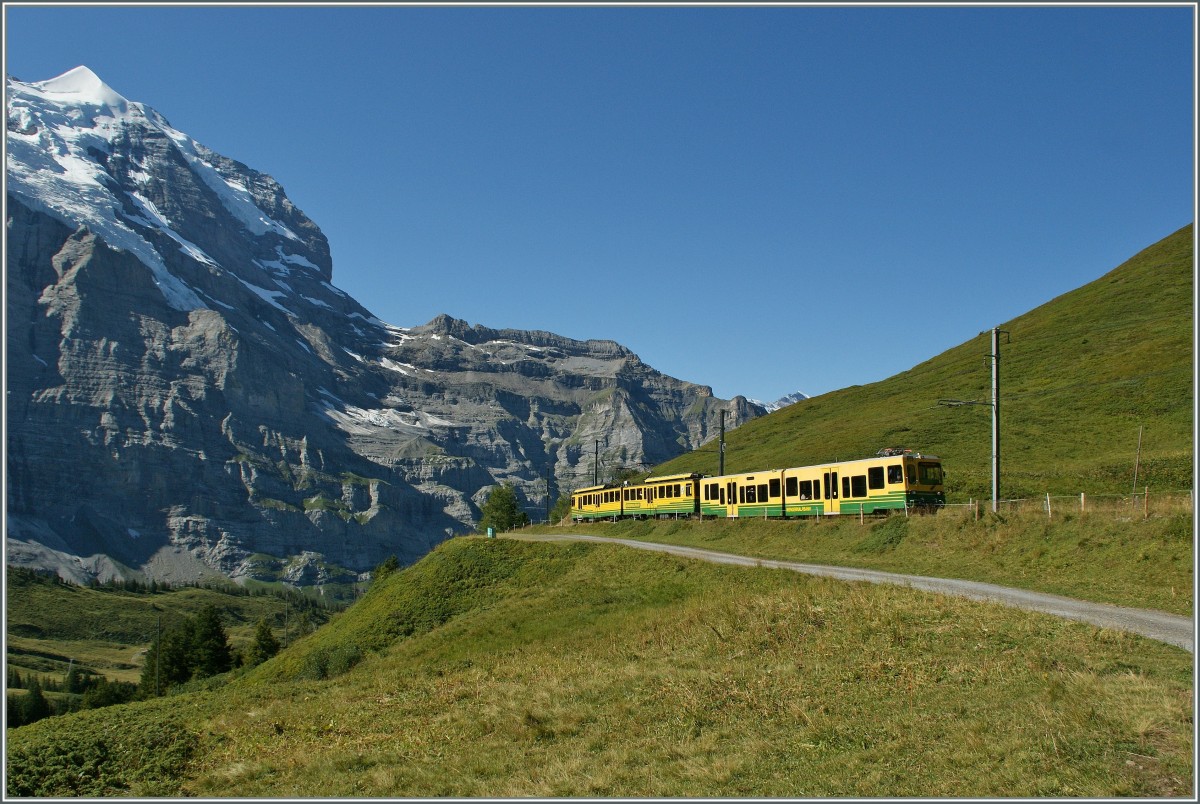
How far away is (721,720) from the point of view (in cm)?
1563

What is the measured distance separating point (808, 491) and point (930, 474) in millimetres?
8289

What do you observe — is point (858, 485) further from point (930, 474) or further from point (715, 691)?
point (715, 691)

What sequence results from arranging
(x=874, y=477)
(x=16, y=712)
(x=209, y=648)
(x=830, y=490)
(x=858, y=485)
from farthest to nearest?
(x=16, y=712)
(x=209, y=648)
(x=830, y=490)
(x=858, y=485)
(x=874, y=477)

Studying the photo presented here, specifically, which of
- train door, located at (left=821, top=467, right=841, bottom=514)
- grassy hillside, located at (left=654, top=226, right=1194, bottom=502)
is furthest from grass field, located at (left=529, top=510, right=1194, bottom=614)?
grassy hillside, located at (left=654, top=226, right=1194, bottom=502)

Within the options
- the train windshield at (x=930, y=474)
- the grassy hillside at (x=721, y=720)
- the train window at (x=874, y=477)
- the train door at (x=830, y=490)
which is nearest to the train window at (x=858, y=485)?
the train window at (x=874, y=477)

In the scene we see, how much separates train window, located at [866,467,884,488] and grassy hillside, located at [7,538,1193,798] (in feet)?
70.4

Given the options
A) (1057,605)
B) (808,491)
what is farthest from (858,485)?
(1057,605)

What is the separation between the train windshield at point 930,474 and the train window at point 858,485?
10.9 ft

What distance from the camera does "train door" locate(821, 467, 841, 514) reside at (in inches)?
1986

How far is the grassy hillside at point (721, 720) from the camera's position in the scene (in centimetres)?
1187

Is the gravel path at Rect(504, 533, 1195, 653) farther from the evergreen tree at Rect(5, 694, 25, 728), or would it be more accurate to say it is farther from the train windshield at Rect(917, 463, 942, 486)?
the evergreen tree at Rect(5, 694, 25, 728)

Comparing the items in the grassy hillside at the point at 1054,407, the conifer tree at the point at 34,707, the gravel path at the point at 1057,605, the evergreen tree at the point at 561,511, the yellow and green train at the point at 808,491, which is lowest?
the conifer tree at the point at 34,707

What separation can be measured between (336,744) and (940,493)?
39178 millimetres

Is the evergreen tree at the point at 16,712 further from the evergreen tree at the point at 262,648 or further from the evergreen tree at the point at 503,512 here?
the evergreen tree at the point at 503,512
